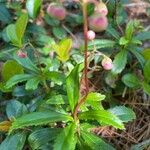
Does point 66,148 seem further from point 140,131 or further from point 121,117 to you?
point 140,131

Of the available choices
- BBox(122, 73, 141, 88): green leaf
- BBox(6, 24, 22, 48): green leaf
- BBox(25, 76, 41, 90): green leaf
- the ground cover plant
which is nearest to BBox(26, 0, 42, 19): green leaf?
the ground cover plant

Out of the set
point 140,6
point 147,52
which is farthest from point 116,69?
point 140,6

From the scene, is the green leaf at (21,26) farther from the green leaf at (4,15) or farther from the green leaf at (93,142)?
the green leaf at (93,142)

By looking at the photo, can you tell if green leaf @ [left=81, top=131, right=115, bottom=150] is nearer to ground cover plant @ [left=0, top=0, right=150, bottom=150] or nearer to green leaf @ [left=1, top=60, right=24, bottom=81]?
ground cover plant @ [left=0, top=0, right=150, bottom=150]

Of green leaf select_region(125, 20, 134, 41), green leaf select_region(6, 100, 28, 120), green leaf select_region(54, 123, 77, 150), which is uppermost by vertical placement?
green leaf select_region(125, 20, 134, 41)

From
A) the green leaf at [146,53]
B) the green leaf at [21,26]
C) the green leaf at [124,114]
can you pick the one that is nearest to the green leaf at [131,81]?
the green leaf at [146,53]

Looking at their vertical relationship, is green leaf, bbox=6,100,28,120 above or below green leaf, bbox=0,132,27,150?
above
